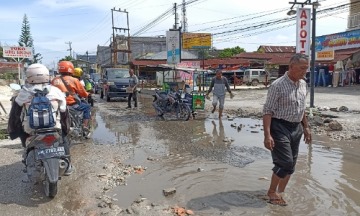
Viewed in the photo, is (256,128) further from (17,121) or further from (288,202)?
(17,121)

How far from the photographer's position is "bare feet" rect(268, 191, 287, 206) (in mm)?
4541

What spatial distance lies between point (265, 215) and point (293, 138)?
0.96m

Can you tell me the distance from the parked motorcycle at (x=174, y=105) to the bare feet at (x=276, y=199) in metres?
8.34

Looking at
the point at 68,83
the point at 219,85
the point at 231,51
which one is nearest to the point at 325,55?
the point at 219,85

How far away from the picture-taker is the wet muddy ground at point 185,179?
4480 millimetres

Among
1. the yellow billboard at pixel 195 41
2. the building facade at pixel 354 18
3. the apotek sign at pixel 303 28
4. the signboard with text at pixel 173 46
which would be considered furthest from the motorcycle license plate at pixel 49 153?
the yellow billboard at pixel 195 41

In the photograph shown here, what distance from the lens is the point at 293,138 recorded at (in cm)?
445

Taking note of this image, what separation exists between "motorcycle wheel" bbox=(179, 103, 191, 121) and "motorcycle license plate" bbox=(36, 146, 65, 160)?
8.42 m

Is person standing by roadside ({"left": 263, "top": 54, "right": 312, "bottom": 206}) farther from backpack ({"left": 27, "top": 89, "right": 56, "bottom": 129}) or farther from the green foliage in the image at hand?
the green foliage

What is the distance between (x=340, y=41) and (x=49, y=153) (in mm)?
34422

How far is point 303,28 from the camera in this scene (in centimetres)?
1391

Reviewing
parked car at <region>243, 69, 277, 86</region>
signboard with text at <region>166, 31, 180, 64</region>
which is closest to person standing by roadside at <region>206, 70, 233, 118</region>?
signboard with text at <region>166, 31, 180, 64</region>

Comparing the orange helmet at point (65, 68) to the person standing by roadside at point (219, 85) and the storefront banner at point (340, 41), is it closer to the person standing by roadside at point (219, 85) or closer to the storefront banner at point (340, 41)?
the person standing by roadside at point (219, 85)

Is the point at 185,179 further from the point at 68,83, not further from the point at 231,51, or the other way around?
the point at 231,51
